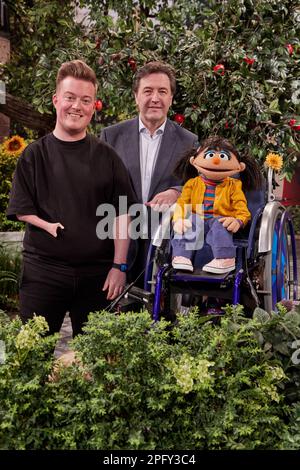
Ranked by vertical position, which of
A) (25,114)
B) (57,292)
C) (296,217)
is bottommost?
(57,292)

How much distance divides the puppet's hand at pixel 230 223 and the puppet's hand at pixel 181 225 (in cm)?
18

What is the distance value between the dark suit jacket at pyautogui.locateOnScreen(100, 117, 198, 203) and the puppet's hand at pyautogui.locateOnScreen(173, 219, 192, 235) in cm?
22

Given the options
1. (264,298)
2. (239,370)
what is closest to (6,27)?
(264,298)

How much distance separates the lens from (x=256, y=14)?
5.43 m

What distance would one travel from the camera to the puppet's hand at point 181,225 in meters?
3.55

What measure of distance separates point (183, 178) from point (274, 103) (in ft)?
5.30

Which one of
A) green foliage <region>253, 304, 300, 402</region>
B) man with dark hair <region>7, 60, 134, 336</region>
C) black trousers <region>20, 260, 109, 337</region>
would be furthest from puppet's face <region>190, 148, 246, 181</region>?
green foliage <region>253, 304, 300, 402</region>

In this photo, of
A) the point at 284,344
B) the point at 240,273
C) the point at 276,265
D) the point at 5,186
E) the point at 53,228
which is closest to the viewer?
the point at 284,344

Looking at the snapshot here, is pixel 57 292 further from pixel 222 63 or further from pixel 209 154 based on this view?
pixel 222 63

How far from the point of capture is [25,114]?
22.8 ft

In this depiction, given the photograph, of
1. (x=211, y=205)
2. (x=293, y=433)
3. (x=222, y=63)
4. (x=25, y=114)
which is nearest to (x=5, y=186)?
(x=25, y=114)

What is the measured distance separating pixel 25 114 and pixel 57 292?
A: 14.2 feet

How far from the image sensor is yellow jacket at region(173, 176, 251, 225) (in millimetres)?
3619

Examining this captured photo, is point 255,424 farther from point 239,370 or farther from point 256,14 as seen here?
point 256,14
